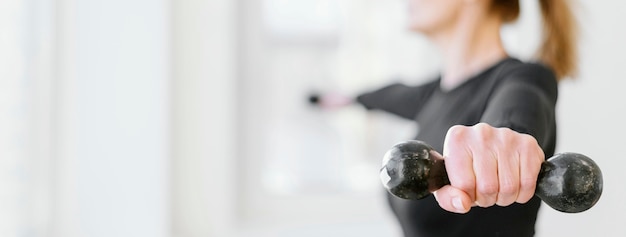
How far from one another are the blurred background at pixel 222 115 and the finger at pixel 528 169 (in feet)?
1.35

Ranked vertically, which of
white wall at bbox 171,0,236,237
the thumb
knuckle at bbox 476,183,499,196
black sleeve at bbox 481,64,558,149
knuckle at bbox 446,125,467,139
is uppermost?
knuckle at bbox 446,125,467,139

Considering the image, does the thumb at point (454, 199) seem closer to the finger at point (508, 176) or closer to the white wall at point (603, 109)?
the finger at point (508, 176)

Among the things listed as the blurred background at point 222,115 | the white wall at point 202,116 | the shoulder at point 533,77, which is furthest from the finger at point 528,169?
the white wall at point 202,116

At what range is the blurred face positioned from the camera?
3.23ft

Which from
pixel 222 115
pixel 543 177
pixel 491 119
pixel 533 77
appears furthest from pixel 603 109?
pixel 222 115

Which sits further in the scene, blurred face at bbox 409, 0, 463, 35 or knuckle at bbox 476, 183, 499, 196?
blurred face at bbox 409, 0, 463, 35

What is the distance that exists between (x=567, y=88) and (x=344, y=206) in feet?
2.23

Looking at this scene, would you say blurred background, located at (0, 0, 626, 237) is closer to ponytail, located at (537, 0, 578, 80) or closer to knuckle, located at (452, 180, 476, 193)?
ponytail, located at (537, 0, 578, 80)

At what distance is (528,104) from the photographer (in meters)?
0.60

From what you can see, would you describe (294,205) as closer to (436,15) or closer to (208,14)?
(208,14)

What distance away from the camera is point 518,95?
62 cm

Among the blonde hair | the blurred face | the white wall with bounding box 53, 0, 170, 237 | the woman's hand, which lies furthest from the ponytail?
the white wall with bounding box 53, 0, 170, 237

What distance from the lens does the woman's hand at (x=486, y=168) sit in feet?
1.51

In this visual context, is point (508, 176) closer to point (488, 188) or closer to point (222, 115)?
point (488, 188)
